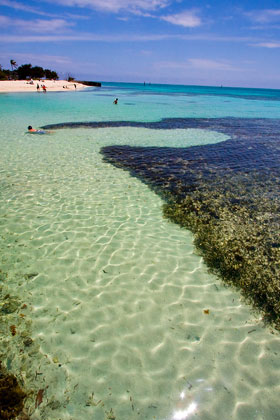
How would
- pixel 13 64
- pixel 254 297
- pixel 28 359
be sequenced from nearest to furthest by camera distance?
pixel 28 359
pixel 254 297
pixel 13 64

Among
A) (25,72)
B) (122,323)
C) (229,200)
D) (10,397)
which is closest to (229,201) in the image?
(229,200)

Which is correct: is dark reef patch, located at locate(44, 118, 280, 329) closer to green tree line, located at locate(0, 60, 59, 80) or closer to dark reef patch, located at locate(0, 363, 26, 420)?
dark reef patch, located at locate(0, 363, 26, 420)

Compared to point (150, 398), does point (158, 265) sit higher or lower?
higher

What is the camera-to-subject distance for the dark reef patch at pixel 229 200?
5.45 meters

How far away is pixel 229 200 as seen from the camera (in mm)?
8984

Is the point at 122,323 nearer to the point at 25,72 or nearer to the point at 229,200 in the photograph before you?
the point at 229,200

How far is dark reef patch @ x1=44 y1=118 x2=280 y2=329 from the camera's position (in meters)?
5.45

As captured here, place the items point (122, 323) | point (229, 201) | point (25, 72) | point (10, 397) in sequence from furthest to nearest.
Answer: point (25, 72) < point (229, 201) < point (122, 323) < point (10, 397)

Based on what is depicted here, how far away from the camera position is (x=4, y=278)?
507 centimetres

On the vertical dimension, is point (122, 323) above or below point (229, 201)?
below

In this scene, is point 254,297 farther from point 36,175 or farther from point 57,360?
point 36,175

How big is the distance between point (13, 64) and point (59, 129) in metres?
108

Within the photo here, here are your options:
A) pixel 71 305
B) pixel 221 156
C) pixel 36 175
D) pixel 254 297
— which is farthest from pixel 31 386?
pixel 221 156

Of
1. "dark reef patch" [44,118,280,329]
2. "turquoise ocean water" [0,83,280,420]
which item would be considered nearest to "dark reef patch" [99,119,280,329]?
"dark reef patch" [44,118,280,329]
